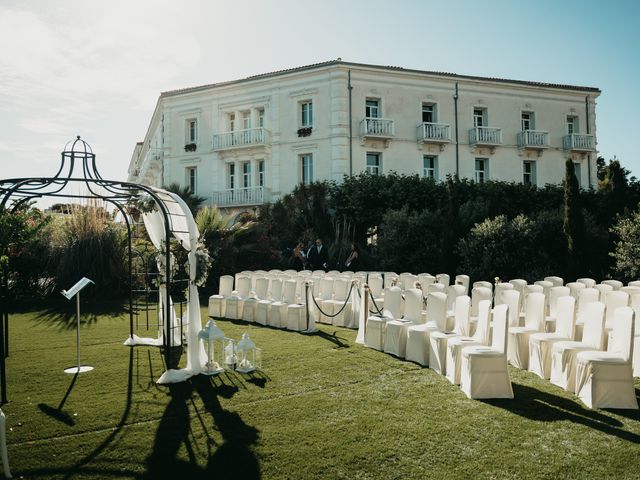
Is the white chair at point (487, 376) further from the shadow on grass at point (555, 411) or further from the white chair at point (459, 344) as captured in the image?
the white chair at point (459, 344)

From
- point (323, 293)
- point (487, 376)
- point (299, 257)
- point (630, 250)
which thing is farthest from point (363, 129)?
point (487, 376)

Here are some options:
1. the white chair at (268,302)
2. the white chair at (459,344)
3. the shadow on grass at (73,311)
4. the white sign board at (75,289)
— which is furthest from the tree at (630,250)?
the shadow on grass at (73,311)

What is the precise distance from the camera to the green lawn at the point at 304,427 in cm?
427

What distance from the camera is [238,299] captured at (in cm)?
1223

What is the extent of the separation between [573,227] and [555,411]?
10761mm

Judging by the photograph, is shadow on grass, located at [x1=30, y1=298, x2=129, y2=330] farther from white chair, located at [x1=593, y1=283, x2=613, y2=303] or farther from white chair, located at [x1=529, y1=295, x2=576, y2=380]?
white chair, located at [x1=593, y1=283, x2=613, y2=303]

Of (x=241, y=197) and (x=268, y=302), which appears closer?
(x=268, y=302)

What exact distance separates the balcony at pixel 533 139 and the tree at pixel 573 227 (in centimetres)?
1062

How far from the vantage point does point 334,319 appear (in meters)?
11.5

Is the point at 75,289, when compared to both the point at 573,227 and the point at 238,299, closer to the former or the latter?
the point at 238,299

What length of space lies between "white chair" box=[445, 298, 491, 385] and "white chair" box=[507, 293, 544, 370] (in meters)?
0.72

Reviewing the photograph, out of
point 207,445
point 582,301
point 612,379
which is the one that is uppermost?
point 582,301

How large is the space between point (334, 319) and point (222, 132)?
1654 cm

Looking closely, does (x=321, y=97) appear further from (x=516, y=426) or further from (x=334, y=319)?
(x=516, y=426)
